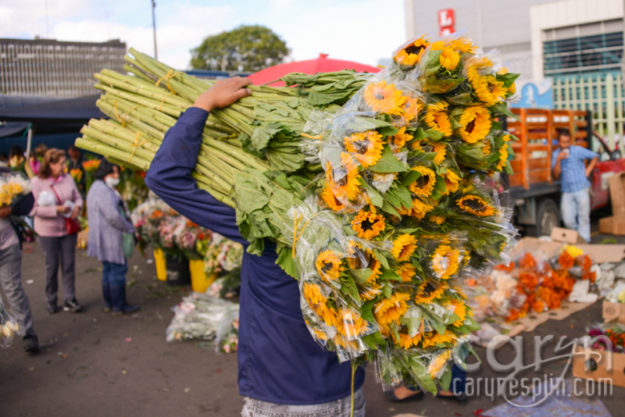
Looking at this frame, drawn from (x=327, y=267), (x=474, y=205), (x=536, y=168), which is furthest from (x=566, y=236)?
(x=327, y=267)

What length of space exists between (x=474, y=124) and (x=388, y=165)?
437mm

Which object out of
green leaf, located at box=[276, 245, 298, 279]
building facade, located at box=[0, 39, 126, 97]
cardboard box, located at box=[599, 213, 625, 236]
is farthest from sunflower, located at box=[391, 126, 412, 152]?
building facade, located at box=[0, 39, 126, 97]

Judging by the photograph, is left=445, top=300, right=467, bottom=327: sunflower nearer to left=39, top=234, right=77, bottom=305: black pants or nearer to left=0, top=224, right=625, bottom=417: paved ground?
left=0, top=224, right=625, bottom=417: paved ground

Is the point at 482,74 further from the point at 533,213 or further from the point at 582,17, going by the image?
the point at 582,17

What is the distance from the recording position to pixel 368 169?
5.68 feet

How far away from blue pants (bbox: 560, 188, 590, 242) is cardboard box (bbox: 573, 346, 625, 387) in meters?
4.93

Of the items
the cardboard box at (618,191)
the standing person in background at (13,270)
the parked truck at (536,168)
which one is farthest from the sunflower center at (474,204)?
the cardboard box at (618,191)

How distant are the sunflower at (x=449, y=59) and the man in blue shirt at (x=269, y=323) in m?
0.92

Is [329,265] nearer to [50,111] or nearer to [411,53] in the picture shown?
[411,53]

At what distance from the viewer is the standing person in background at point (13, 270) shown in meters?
5.14

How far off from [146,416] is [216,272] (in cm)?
262

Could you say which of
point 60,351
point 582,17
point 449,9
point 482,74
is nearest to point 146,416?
point 60,351

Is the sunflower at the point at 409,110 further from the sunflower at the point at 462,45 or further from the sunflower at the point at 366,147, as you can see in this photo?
the sunflower at the point at 462,45

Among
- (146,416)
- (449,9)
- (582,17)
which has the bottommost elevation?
(146,416)
